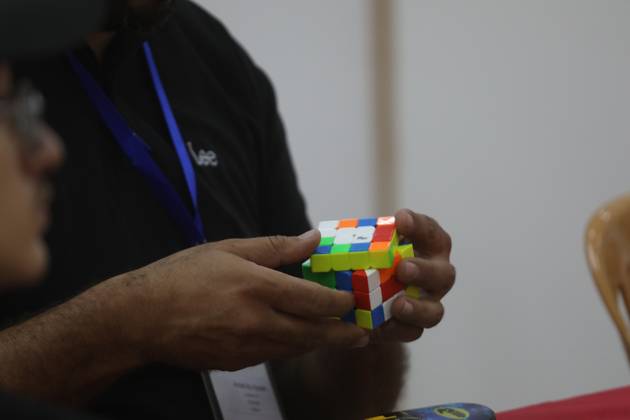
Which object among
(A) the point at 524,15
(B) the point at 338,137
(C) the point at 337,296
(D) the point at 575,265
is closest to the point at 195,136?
(C) the point at 337,296

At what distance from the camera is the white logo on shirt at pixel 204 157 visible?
1386 mm

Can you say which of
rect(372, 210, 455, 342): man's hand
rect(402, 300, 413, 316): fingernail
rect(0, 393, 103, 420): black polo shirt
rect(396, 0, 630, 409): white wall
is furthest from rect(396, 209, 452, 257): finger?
rect(396, 0, 630, 409): white wall

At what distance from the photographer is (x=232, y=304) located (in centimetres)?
98

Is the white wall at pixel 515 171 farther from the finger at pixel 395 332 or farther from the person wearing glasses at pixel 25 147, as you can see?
the person wearing glasses at pixel 25 147

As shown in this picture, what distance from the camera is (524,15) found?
254 centimetres

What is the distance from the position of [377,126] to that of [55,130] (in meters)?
1.34

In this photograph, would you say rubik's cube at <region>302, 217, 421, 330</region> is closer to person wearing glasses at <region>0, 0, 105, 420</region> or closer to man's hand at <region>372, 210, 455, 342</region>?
man's hand at <region>372, 210, 455, 342</region>

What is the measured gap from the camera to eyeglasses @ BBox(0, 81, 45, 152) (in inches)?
16.3

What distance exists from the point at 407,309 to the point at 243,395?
31 cm

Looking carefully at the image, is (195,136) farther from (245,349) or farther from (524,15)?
(524,15)

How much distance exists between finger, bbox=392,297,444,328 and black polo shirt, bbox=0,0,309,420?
338mm

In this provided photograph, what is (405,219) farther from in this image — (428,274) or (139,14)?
(139,14)

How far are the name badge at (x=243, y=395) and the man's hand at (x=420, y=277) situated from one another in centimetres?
19

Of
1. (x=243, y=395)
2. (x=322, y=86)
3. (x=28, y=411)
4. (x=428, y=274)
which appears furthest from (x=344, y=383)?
(x=322, y=86)
